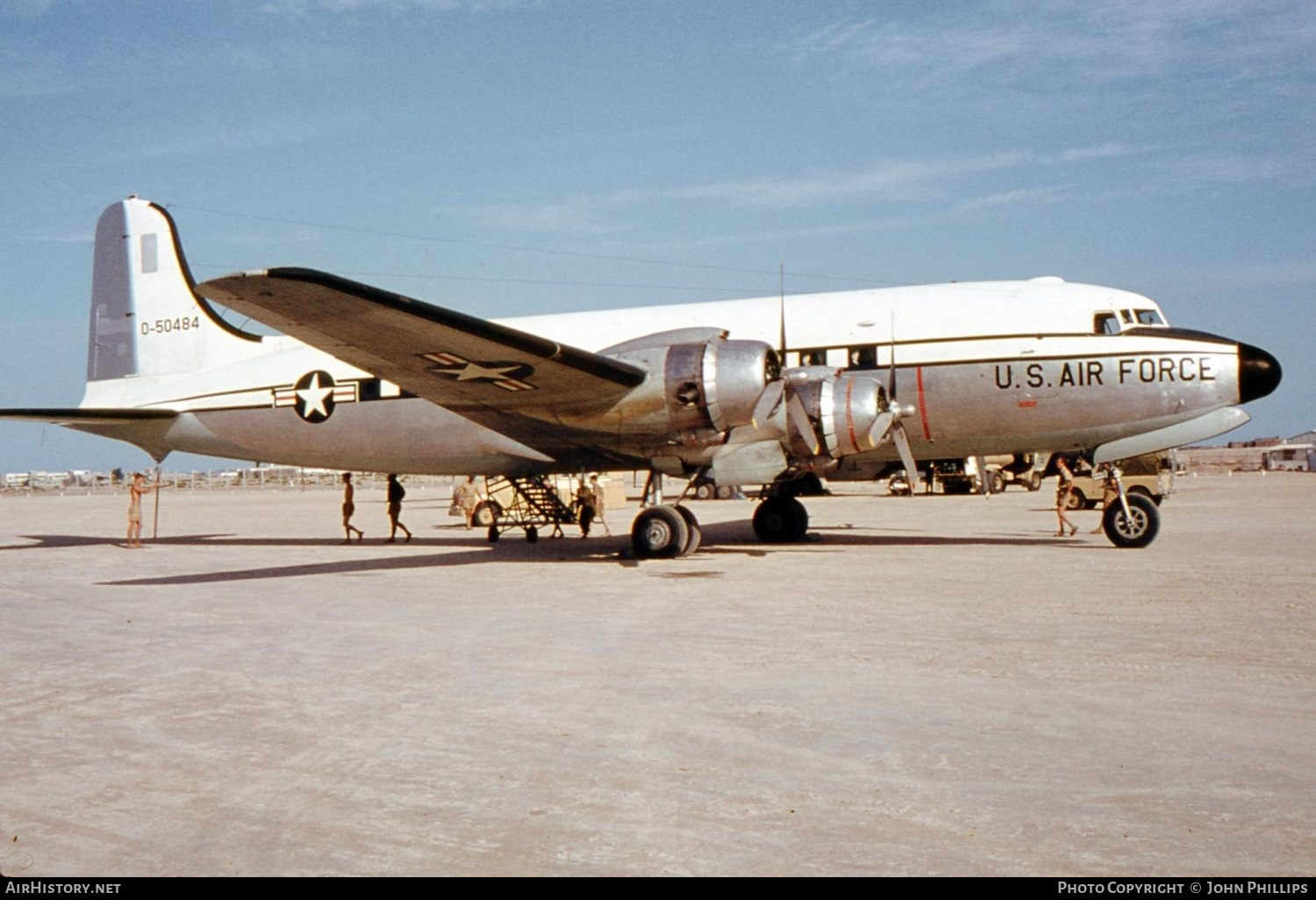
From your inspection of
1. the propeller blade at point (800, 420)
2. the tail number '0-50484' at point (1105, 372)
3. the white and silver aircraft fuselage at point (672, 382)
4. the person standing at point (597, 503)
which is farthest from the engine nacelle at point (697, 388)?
the person standing at point (597, 503)

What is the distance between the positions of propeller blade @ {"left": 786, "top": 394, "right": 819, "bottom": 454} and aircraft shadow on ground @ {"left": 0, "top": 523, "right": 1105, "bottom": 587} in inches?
82.9

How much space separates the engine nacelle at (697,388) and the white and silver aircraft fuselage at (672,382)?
3 cm

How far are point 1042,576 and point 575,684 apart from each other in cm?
773

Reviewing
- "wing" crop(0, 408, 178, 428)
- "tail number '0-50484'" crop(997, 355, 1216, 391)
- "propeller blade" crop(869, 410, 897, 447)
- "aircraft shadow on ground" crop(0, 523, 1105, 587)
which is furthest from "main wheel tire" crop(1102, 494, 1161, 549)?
"wing" crop(0, 408, 178, 428)

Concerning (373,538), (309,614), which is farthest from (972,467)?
(309,614)

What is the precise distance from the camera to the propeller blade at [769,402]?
50.0 ft

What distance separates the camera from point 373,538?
76.1 feet

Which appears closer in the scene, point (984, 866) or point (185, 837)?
point (984, 866)

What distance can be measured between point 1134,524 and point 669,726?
1287 centimetres

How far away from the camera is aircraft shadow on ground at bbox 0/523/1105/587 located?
50.6 feet

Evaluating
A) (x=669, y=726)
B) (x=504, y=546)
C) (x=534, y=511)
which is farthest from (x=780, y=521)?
(x=669, y=726)

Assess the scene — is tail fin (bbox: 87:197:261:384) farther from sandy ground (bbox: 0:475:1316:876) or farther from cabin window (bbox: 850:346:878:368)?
cabin window (bbox: 850:346:878:368)

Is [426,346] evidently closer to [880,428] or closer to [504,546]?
[880,428]
